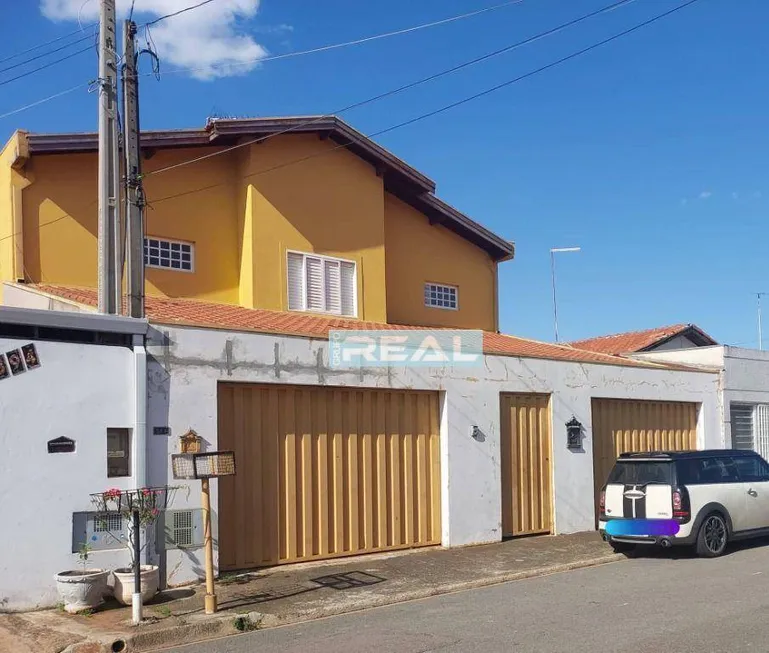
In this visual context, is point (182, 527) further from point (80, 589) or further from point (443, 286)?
point (443, 286)

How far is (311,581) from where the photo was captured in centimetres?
1130

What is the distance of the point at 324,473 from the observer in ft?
42.3

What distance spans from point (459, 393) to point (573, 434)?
313 centimetres

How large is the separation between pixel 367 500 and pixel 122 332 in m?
4.83

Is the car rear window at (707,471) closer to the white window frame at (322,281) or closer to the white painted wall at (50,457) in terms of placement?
the white window frame at (322,281)

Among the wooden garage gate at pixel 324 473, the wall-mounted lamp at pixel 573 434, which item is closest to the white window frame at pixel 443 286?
the wall-mounted lamp at pixel 573 434

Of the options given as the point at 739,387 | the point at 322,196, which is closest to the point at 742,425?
the point at 739,387

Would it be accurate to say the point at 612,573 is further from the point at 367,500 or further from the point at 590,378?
the point at 590,378

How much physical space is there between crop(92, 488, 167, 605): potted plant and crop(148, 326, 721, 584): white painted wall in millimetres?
652

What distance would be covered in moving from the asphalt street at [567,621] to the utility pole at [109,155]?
5.27 m

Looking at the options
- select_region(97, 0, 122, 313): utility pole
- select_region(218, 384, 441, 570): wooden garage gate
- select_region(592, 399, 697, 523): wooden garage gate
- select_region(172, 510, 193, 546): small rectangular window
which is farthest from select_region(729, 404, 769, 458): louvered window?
select_region(97, 0, 122, 313): utility pole

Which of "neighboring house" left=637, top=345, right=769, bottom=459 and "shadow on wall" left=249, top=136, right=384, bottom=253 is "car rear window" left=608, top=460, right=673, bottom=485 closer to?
"neighboring house" left=637, top=345, right=769, bottom=459

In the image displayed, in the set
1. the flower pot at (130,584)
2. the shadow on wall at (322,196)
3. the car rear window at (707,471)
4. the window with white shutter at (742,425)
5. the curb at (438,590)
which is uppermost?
the shadow on wall at (322,196)

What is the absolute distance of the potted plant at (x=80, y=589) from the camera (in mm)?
9531
